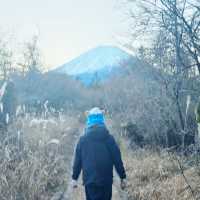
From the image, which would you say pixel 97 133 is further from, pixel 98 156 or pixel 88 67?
pixel 88 67

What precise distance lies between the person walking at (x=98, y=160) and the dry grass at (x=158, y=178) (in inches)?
71.3

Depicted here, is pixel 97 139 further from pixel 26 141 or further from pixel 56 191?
pixel 26 141

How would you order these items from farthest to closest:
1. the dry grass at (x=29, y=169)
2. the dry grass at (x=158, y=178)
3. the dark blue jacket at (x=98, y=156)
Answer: the dry grass at (x=158, y=178)
the dry grass at (x=29, y=169)
the dark blue jacket at (x=98, y=156)

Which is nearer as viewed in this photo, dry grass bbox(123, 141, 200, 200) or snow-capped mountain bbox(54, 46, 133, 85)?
dry grass bbox(123, 141, 200, 200)

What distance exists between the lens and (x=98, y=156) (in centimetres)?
649

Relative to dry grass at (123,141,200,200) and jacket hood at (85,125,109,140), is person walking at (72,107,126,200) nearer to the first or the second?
jacket hood at (85,125,109,140)

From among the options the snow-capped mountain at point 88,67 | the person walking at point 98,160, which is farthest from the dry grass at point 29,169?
the snow-capped mountain at point 88,67

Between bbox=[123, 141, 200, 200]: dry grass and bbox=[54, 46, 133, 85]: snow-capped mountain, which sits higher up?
bbox=[54, 46, 133, 85]: snow-capped mountain

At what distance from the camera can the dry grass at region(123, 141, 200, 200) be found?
26.7 feet

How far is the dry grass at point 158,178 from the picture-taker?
8.13m

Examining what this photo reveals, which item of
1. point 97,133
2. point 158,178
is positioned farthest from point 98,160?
point 158,178

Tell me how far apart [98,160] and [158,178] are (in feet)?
11.5

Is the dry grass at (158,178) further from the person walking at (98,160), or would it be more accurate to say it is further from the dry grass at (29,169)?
the person walking at (98,160)

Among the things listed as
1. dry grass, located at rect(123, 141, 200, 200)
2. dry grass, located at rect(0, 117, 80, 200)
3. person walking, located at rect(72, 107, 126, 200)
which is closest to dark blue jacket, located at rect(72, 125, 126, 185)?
person walking, located at rect(72, 107, 126, 200)
